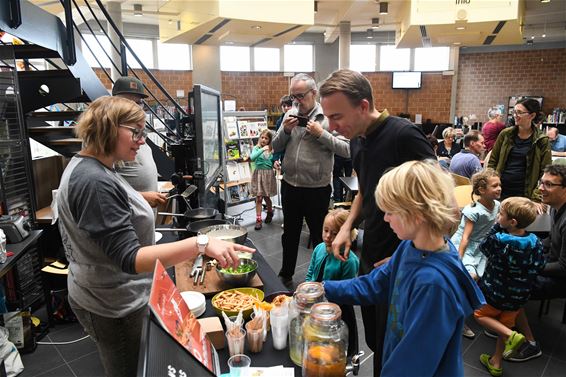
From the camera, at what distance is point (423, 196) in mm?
1085

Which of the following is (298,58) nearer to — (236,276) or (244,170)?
(244,170)

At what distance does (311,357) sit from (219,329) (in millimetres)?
362

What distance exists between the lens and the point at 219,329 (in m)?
1.31

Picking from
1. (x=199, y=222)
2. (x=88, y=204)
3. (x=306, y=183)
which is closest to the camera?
(x=88, y=204)

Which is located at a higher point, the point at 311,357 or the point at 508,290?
the point at 311,357

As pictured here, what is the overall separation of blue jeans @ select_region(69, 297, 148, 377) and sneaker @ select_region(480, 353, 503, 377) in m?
2.29

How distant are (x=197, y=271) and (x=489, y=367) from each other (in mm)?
2122

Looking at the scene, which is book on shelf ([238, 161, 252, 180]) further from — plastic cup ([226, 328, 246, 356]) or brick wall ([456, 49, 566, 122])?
brick wall ([456, 49, 566, 122])

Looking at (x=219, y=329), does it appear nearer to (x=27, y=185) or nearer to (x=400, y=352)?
(x=400, y=352)

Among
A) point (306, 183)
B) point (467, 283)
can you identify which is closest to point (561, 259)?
point (306, 183)

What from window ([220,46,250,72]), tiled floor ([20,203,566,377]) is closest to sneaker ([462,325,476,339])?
tiled floor ([20,203,566,377])

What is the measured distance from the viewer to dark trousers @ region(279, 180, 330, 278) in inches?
127

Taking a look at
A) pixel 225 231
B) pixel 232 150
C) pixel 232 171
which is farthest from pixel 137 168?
pixel 232 150

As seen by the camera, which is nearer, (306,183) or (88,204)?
(88,204)
